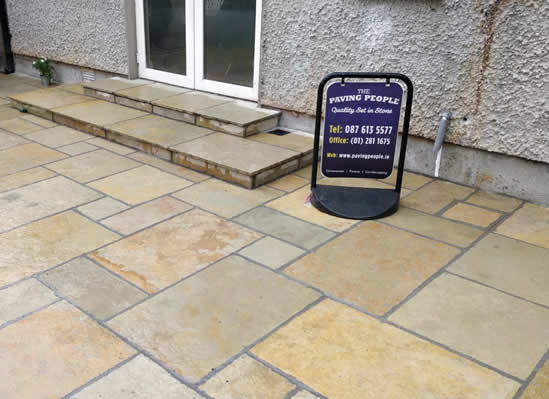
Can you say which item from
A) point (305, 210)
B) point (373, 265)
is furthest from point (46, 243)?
point (373, 265)

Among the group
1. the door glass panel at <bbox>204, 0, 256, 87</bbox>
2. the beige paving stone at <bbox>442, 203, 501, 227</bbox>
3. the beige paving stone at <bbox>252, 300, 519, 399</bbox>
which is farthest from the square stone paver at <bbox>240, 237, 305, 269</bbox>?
the door glass panel at <bbox>204, 0, 256, 87</bbox>

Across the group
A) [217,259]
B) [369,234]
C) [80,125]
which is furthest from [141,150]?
[369,234]

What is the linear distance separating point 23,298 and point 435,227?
248 centimetres

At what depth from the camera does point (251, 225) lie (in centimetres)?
350

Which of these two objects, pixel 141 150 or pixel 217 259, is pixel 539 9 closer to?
pixel 217 259

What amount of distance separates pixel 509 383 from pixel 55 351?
1.93 meters

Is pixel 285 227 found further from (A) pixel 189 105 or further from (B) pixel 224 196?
(A) pixel 189 105

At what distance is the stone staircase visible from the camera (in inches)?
169

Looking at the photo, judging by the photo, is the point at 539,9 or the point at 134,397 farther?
the point at 539,9

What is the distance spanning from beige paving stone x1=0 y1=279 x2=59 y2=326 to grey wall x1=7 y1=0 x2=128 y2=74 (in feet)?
13.3

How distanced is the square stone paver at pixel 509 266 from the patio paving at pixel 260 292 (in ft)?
0.04

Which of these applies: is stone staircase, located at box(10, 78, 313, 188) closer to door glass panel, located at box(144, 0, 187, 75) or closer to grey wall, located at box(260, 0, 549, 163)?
door glass panel, located at box(144, 0, 187, 75)

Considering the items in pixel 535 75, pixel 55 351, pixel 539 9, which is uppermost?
pixel 539 9

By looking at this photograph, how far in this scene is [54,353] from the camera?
231 cm
